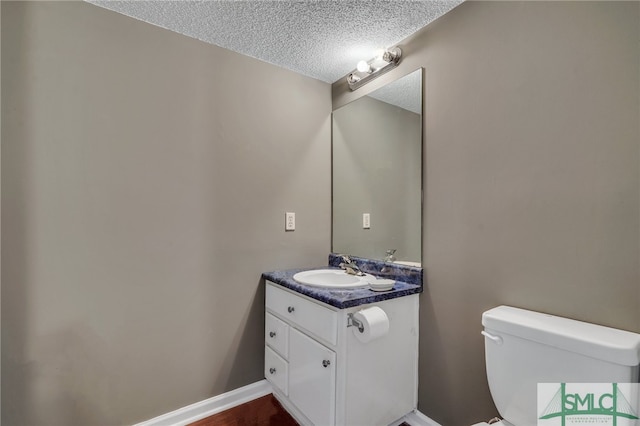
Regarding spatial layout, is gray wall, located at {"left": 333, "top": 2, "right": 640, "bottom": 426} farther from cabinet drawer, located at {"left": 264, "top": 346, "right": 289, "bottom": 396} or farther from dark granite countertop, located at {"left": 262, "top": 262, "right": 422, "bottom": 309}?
cabinet drawer, located at {"left": 264, "top": 346, "right": 289, "bottom": 396}

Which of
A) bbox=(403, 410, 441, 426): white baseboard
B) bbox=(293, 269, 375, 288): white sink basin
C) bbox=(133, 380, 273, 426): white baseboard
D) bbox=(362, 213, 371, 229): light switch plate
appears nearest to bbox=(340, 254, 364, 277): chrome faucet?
bbox=(293, 269, 375, 288): white sink basin

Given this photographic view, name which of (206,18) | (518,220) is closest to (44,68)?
(206,18)

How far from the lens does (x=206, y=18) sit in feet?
4.80

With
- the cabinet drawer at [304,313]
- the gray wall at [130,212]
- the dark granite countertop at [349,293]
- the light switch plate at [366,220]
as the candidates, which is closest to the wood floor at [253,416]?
the gray wall at [130,212]

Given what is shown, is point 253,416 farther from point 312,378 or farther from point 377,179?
point 377,179

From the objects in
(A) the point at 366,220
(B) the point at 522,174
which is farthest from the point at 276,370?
(B) the point at 522,174

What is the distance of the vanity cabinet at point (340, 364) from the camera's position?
127cm

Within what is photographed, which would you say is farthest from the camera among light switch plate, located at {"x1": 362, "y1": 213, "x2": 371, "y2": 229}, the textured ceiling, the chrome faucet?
light switch plate, located at {"x1": 362, "y1": 213, "x2": 371, "y2": 229}

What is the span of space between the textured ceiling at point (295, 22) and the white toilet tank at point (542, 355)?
1447 mm

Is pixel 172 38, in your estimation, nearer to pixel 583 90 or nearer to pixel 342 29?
pixel 342 29

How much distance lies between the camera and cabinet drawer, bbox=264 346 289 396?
5.21 ft

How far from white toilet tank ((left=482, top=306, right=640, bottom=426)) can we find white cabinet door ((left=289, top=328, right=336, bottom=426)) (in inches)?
25.7

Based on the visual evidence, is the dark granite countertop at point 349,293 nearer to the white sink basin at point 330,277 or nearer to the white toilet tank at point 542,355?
the white sink basin at point 330,277

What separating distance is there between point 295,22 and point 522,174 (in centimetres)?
131
